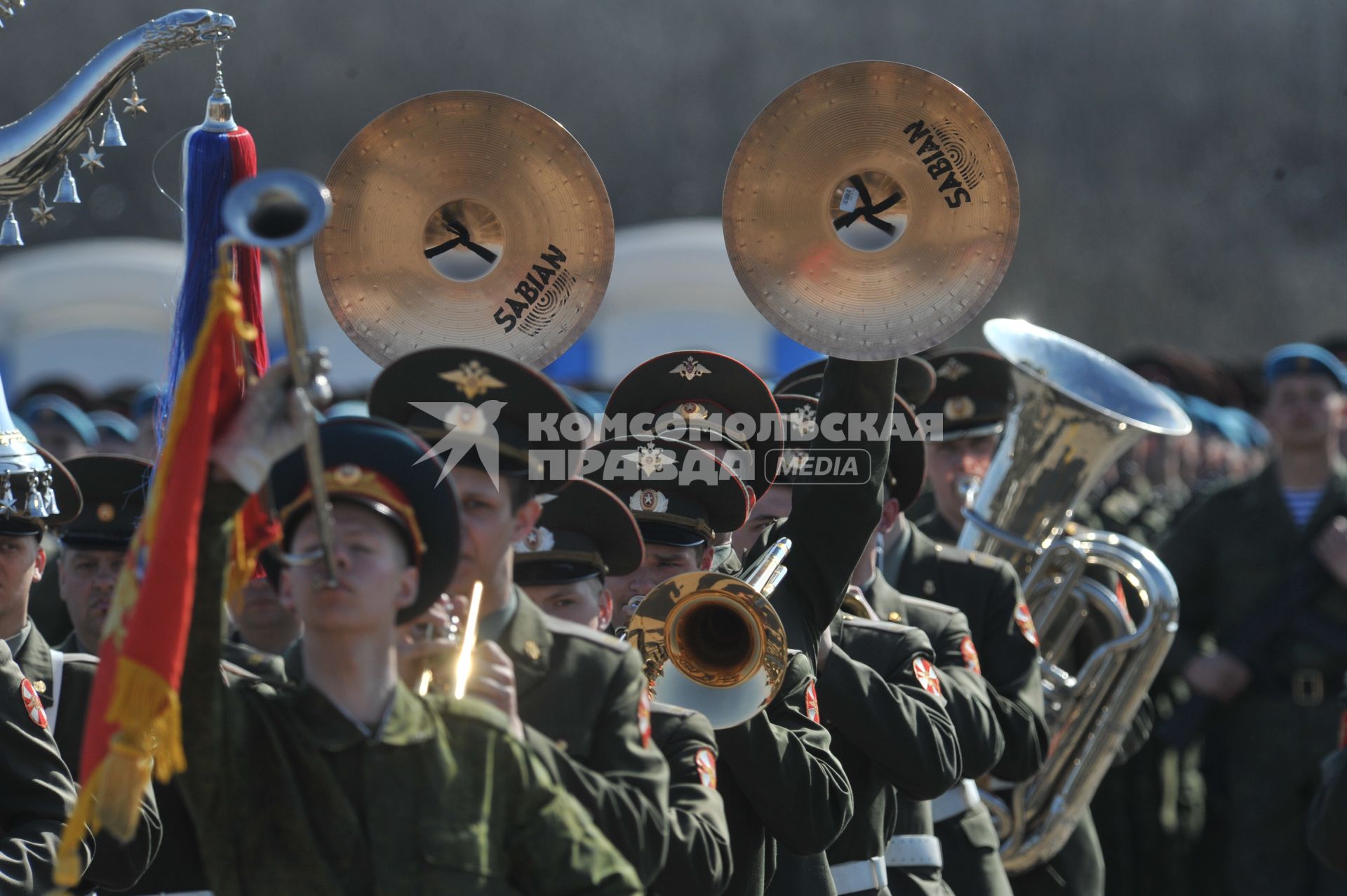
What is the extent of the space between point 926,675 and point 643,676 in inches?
62.7

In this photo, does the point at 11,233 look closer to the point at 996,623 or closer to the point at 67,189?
the point at 67,189

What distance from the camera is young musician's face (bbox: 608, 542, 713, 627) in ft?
15.7

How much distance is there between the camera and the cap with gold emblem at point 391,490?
313 cm

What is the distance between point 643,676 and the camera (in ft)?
12.3

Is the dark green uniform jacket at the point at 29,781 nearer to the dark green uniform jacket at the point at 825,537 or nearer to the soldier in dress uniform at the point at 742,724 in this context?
the soldier in dress uniform at the point at 742,724

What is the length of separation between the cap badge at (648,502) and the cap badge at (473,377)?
45.1 inches

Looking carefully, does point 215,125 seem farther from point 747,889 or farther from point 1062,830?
point 1062,830

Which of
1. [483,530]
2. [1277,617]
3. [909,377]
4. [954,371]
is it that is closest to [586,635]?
[483,530]

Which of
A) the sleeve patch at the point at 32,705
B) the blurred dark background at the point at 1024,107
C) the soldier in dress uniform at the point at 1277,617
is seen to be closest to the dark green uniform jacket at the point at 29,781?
the sleeve patch at the point at 32,705

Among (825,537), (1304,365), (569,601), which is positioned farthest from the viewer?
(1304,365)

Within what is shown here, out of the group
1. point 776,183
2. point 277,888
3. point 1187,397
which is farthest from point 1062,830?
point 1187,397

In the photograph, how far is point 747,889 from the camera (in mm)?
4500

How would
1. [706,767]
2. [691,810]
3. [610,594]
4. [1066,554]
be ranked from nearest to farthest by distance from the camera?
[691,810], [706,767], [610,594], [1066,554]

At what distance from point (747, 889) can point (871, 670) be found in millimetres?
679
